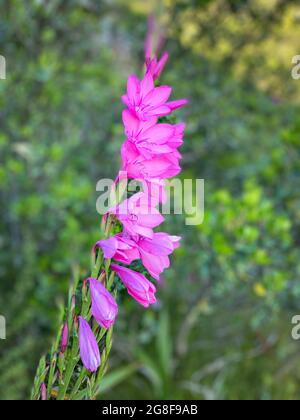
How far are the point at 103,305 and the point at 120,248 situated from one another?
79 millimetres

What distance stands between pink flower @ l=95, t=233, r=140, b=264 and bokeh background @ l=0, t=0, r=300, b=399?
916 mm

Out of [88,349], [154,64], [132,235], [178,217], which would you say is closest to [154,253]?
[132,235]

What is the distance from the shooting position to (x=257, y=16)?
10.8 ft

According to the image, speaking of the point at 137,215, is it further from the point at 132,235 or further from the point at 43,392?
the point at 43,392

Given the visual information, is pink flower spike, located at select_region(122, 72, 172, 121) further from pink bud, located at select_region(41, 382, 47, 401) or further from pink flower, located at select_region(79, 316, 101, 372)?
pink bud, located at select_region(41, 382, 47, 401)

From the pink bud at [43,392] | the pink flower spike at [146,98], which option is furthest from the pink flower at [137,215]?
the pink bud at [43,392]

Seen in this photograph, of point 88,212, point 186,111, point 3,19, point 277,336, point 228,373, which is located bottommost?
point 228,373

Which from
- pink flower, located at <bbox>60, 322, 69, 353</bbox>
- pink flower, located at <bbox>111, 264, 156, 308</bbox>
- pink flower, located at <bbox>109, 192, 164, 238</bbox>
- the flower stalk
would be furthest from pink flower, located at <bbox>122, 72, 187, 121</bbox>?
pink flower, located at <bbox>60, 322, 69, 353</bbox>

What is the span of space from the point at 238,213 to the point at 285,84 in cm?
223

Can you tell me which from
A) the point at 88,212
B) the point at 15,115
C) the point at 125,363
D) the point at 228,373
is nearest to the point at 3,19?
the point at 15,115

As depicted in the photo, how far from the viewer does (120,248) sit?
720 mm
